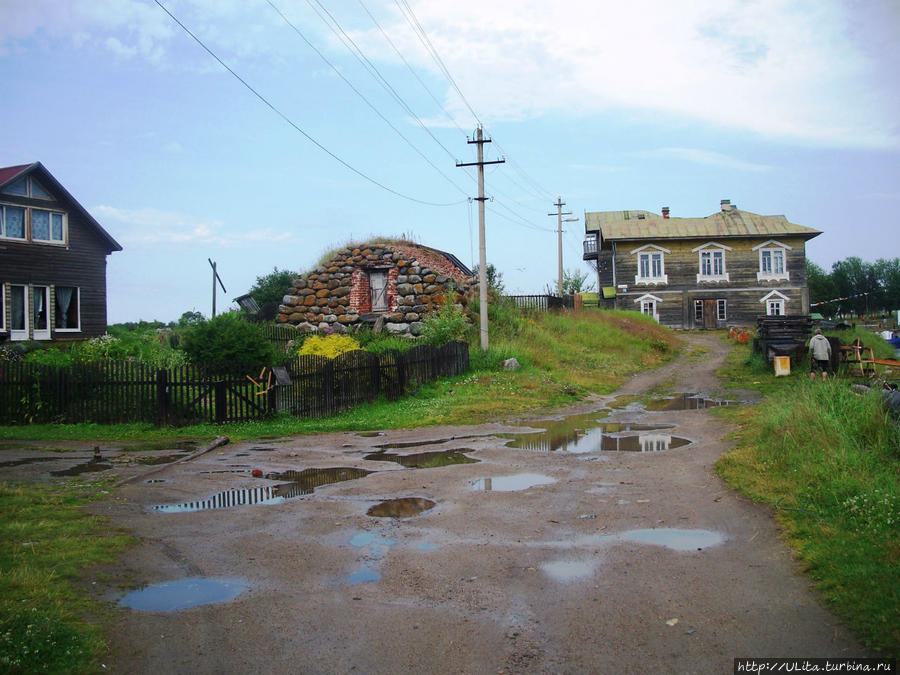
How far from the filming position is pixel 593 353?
2884cm

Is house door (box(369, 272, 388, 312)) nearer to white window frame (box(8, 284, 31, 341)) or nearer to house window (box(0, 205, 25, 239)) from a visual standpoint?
white window frame (box(8, 284, 31, 341))

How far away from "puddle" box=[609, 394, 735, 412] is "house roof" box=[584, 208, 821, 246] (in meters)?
31.0

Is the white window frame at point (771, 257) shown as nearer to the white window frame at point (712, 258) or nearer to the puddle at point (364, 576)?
the white window frame at point (712, 258)

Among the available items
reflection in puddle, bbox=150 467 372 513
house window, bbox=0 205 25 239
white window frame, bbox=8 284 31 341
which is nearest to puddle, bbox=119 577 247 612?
reflection in puddle, bbox=150 467 372 513

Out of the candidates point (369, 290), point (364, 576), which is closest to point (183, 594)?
point (364, 576)

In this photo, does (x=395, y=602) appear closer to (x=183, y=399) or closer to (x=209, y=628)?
(x=209, y=628)

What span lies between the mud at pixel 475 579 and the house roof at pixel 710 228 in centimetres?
4207

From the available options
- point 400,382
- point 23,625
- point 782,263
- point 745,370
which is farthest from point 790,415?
point 782,263

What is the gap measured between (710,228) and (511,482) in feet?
149

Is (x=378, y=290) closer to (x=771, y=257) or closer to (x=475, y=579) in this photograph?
(x=475, y=579)

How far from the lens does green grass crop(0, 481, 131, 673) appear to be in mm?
4297

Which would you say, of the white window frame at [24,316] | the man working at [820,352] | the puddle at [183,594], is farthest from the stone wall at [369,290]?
the puddle at [183,594]

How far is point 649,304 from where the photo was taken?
50.0m

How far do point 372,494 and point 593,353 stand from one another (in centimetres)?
2099
